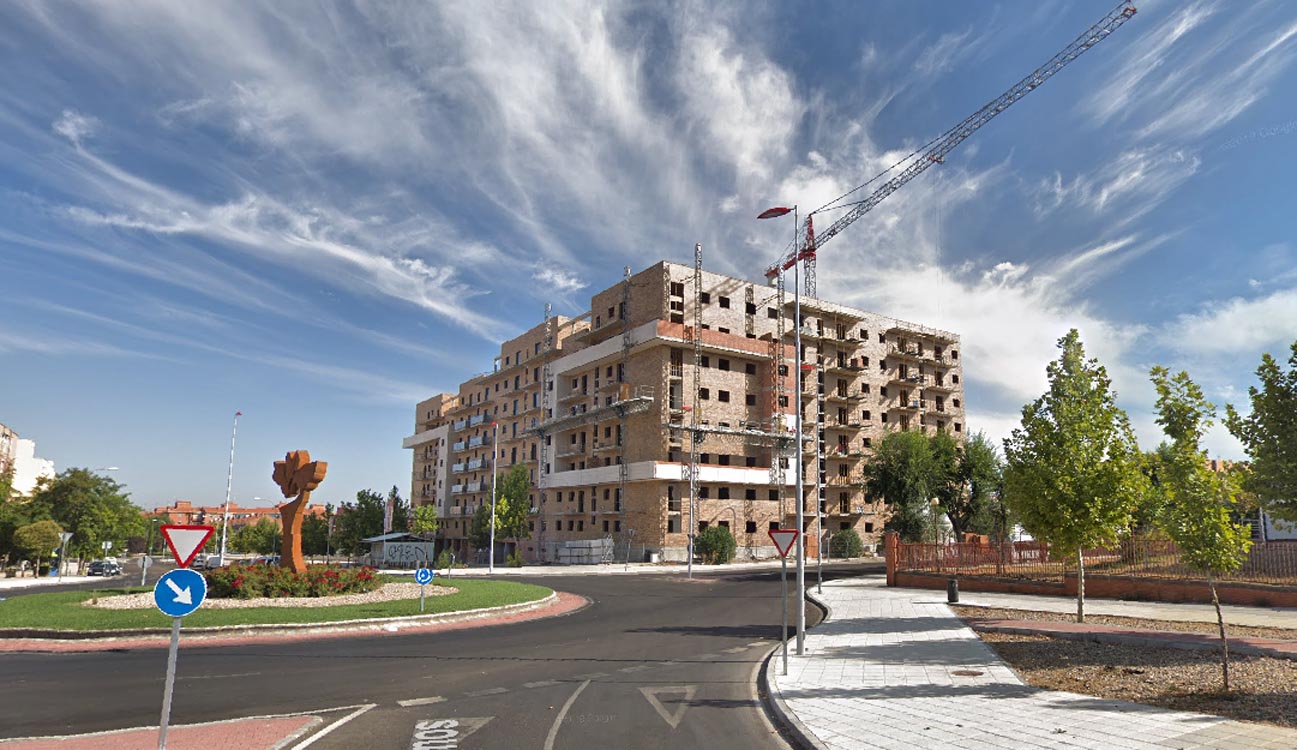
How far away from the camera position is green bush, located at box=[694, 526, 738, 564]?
2206 inches

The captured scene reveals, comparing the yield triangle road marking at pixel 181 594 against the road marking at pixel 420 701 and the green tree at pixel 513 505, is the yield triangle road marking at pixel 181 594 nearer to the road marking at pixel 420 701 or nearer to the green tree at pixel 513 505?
the road marking at pixel 420 701

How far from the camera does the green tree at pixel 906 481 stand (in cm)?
5412

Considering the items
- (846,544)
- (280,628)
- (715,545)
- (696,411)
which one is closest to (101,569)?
(715,545)

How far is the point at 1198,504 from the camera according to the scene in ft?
35.8

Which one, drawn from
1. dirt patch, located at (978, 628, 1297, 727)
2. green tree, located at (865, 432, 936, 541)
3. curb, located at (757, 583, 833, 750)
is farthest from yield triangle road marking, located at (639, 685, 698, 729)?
green tree, located at (865, 432, 936, 541)

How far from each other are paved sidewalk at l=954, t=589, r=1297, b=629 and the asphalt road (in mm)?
9051

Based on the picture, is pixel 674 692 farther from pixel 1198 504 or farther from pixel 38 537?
pixel 38 537

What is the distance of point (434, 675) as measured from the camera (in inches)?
506

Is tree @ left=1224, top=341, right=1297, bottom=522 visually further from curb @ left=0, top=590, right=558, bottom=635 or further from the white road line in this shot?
curb @ left=0, top=590, right=558, bottom=635

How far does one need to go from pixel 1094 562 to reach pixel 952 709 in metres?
21.8

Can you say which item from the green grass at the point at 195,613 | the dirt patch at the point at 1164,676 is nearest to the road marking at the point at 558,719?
the dirt patch at the point at 1164,676

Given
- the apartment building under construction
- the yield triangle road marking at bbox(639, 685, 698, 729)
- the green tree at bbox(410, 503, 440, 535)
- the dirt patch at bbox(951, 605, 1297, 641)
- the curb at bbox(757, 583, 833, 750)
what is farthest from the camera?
the green tree at bbox(410, 503, 440, 535)

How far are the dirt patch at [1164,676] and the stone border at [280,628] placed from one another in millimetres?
14082

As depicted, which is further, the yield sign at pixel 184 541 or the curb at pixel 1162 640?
the curb at pixel 1162 640
